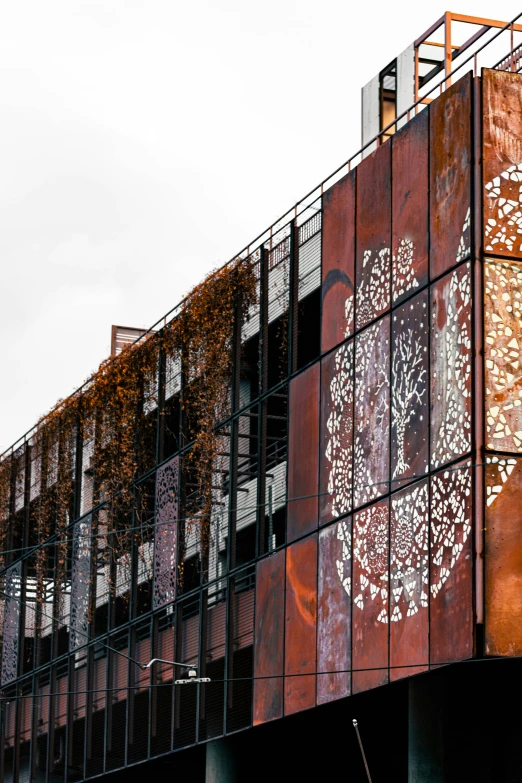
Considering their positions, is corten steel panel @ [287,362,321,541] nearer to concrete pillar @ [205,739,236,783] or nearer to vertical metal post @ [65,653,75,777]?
concrete pillar @ [205,739,236,783]

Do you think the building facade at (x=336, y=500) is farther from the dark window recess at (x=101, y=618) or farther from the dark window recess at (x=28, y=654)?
the dark window recess at (x=28, y=654)

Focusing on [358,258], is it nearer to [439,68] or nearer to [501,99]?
[501,99]

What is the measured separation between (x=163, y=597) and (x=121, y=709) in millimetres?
3639

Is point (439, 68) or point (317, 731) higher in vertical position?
point (439, 68)

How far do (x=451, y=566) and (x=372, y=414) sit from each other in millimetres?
4682

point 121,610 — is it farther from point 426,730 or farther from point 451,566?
point 451,566

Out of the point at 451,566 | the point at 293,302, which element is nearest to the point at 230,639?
the point at 293,302

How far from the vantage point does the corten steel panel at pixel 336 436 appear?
3319cm

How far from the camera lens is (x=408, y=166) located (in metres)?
32.1

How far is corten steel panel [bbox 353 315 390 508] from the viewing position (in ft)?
104

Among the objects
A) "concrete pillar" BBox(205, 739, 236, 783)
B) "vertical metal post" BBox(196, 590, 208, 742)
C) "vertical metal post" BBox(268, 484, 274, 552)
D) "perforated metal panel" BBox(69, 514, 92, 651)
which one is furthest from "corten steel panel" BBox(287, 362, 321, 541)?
"perforated metal panel" BBox(69, 514, 92, 651)

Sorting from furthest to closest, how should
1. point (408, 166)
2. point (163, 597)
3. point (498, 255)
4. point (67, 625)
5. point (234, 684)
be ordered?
point (67, 625), point (163, 597), point (234, 684), point (408, 166), point (498, 255)

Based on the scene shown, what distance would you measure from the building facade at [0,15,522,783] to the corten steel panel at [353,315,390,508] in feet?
0.18

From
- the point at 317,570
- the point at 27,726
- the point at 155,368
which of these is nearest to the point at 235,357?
the point at 155,368
